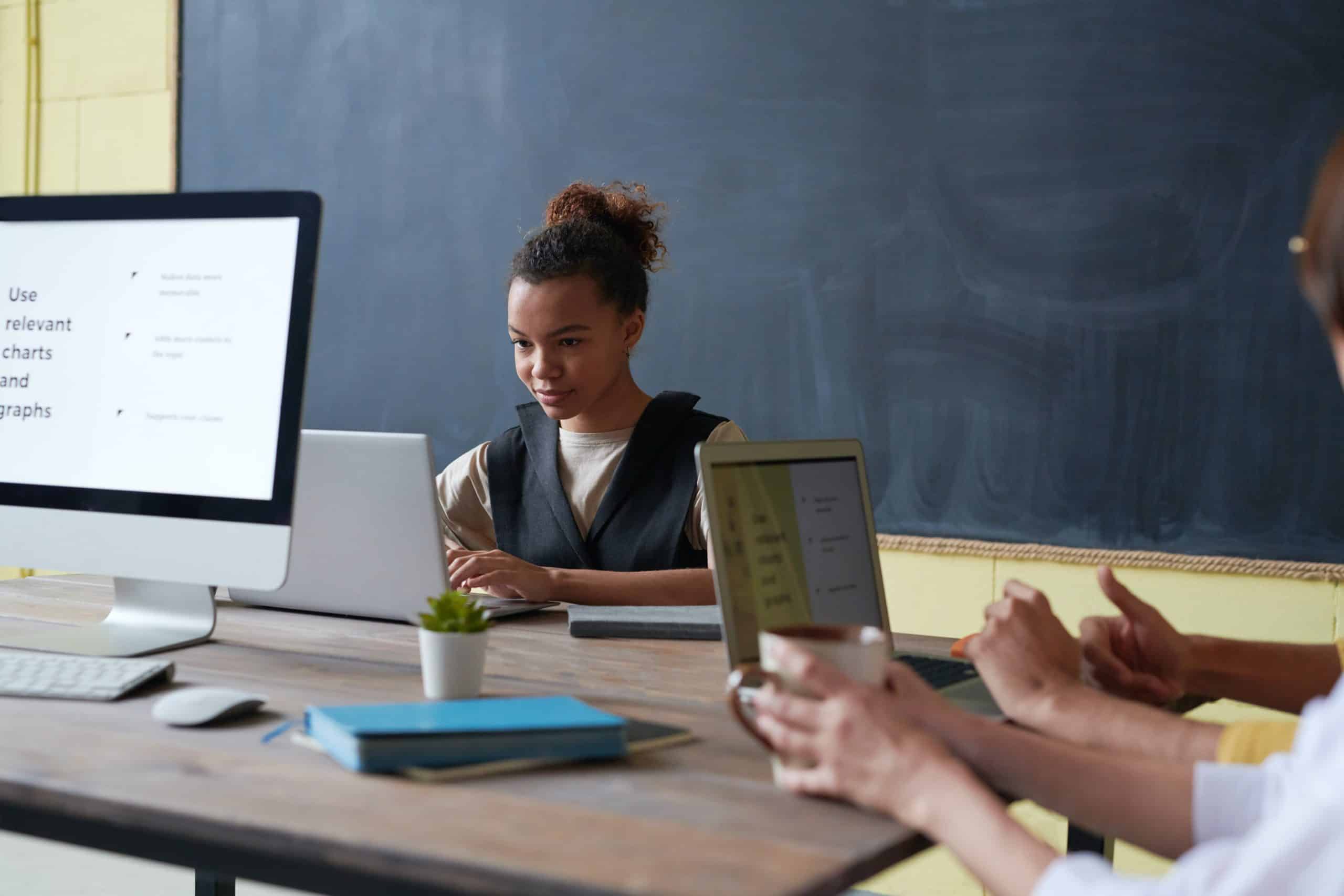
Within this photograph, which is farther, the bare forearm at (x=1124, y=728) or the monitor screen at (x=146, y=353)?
the monitor screen at (x=146, y=353)

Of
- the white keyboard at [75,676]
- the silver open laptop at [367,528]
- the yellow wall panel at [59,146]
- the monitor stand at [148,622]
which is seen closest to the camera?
the white keyboard at [75,676]

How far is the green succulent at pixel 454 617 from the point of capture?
118 centimetres

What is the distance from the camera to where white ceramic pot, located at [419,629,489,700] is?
1.17 m

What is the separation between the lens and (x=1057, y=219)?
2.62m

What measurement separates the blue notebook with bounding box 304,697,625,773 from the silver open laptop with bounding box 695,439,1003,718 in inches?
9.0

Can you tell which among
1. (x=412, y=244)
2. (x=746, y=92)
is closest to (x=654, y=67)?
(x=746, y=92)

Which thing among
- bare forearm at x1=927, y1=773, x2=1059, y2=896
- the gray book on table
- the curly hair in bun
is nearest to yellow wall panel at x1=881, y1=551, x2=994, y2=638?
the curly hair in bun

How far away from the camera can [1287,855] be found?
69 centimetres

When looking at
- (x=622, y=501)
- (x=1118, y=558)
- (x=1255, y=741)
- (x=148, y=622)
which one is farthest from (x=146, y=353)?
(x=1118, y=558)

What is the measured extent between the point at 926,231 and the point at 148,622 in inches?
71.2

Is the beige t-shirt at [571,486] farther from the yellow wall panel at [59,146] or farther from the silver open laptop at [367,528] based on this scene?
the yellow wall panel at [59,146]

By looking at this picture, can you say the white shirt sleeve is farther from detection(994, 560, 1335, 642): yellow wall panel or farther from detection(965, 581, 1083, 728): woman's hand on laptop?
detection(994, 560, 1335, 642): yellow wall panel

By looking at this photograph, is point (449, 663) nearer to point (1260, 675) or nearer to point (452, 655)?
point (452, 655)

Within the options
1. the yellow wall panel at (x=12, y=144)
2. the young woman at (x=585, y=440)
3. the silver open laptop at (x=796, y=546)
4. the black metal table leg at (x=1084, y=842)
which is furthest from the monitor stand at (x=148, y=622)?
the yellow wall panel at (x=12, y=144)
